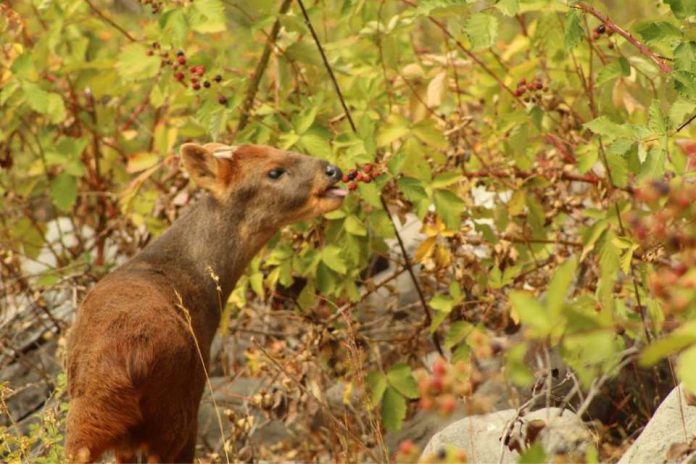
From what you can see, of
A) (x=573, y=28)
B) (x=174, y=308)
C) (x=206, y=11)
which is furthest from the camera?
(x=206, y=11)

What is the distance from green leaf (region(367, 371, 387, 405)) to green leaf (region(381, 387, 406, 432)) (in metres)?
0.04

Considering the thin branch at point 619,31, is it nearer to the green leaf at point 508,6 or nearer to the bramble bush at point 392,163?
the bramble bush at point 392,163

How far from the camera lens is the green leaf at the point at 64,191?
23.6 feet

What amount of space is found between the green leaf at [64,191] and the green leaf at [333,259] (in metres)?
1.74

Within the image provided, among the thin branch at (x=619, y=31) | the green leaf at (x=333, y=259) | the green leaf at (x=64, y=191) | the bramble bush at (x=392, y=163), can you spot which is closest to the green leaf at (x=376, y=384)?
the bramble bush at (x=392, y=163)

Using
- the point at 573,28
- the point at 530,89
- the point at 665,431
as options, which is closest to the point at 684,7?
the point at 573,28

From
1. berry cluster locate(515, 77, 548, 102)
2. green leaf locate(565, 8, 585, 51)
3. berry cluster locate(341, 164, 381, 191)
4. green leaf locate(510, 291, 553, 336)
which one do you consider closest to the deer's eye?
berry cluster locate(341, 164, 381, 191)

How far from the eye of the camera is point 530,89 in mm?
6086

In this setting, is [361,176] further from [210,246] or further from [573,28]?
[573,28]

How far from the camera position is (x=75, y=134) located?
778 cm

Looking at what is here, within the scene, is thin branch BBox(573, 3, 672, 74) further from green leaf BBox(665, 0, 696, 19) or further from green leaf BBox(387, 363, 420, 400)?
green leaf BBox(387, 363, 420, 400)

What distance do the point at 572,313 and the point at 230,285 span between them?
12.3 feet

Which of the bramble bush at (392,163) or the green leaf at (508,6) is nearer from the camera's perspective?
the green leaf at (508,6)

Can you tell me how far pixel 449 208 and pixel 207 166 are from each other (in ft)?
3.74
